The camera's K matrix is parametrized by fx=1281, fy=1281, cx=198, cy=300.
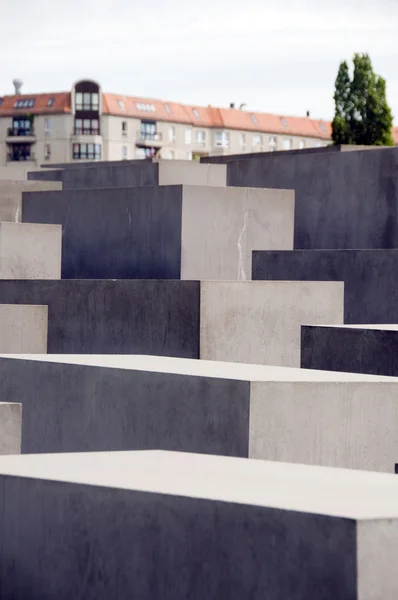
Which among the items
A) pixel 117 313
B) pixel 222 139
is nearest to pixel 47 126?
pixel 222 139

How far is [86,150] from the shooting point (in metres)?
99.1

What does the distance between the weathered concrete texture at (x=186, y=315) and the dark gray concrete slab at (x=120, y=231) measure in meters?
1.65

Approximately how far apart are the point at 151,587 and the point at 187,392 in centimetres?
266

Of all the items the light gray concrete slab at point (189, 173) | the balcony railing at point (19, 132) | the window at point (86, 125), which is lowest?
the light gray concrete slab at point (189, 173)

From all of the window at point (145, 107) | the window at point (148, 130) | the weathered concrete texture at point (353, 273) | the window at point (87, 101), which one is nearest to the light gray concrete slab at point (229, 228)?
the weathered concrete texture at point (353, 273)

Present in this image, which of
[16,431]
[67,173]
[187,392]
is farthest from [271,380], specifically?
[67,173]

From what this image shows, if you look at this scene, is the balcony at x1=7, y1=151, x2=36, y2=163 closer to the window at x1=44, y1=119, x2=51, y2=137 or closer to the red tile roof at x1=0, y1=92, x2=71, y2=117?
the window at x1=44, y1=119, x2=51, y2=137

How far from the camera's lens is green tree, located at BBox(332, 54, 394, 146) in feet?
187

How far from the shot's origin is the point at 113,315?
38.7 feet

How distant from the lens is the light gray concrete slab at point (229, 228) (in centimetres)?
1338

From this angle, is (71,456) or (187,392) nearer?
(71,456)

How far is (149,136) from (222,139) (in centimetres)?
765

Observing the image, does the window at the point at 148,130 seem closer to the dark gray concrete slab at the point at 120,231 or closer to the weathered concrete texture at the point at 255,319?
the dark gray concrete slab at the point at 120,231

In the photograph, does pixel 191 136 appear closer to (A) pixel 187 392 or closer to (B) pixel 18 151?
(B) pixel 18 151
